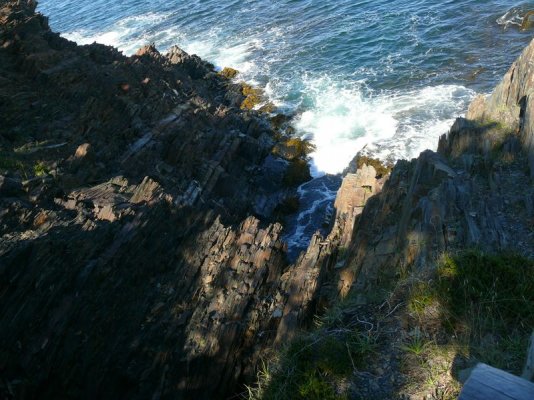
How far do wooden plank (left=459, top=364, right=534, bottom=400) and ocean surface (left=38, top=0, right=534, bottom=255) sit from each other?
58.6ft

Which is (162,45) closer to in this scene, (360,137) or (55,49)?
(55,49)

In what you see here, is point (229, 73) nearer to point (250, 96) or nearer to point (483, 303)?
point (250, 96)

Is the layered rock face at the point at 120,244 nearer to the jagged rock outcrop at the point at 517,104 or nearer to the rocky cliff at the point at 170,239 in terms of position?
the rocky cliff at the point at 170,239

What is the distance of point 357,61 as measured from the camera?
3478 centimetres

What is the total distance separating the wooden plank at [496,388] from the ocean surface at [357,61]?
703 inches

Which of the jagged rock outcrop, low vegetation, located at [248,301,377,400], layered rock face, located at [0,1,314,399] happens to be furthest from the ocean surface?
low vegetation, located at [248,301,377,400]

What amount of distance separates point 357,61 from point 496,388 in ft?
111

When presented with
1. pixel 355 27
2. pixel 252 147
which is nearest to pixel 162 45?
pixel 355 27

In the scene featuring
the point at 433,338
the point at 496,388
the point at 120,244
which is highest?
the point at 496,388

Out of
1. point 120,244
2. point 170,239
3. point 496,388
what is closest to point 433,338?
point 496,388

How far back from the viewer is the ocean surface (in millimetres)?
26906

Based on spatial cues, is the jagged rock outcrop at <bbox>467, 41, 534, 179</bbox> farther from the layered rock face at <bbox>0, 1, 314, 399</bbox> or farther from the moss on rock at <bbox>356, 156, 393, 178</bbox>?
the layered rock face at <bbox>0, 1, 314, 399</bbox>

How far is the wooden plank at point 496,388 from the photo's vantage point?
3580mm

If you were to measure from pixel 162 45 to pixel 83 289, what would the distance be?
40.4m
